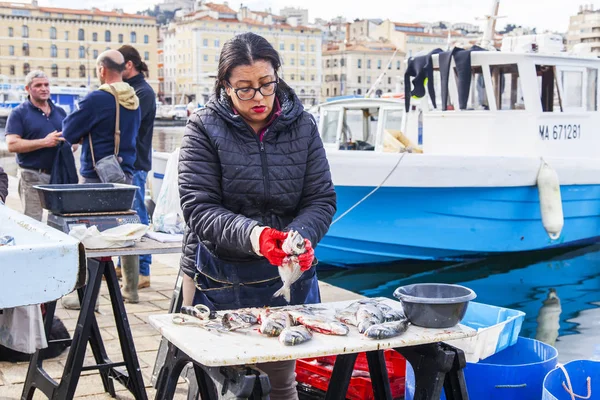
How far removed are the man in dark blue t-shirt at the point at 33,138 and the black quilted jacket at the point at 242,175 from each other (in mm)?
3359

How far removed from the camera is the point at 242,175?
9.13ft

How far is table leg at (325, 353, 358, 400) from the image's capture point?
2.75m

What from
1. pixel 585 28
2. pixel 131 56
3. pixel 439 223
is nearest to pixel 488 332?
pixel 131 56

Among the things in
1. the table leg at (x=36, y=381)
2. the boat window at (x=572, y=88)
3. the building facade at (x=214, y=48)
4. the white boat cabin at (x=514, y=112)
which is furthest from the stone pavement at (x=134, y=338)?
the building facade at (x=214, y=48)

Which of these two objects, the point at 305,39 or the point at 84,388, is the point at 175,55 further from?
the point at 84,388

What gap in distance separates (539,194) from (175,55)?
357ft

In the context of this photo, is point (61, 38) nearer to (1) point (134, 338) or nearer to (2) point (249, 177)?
(1) point (134, 338)

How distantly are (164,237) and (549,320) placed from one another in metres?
5.08

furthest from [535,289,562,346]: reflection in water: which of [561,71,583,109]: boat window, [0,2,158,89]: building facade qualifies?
[0,2,158,89]: building facade

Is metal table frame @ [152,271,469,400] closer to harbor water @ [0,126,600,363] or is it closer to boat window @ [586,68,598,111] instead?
harbor water @ [0,126,600,363]

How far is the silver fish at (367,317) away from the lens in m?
2.52

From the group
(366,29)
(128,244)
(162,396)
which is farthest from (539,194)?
(366,29)

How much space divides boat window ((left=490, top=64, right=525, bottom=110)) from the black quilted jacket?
7652 mm

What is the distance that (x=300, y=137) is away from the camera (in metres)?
2.90
